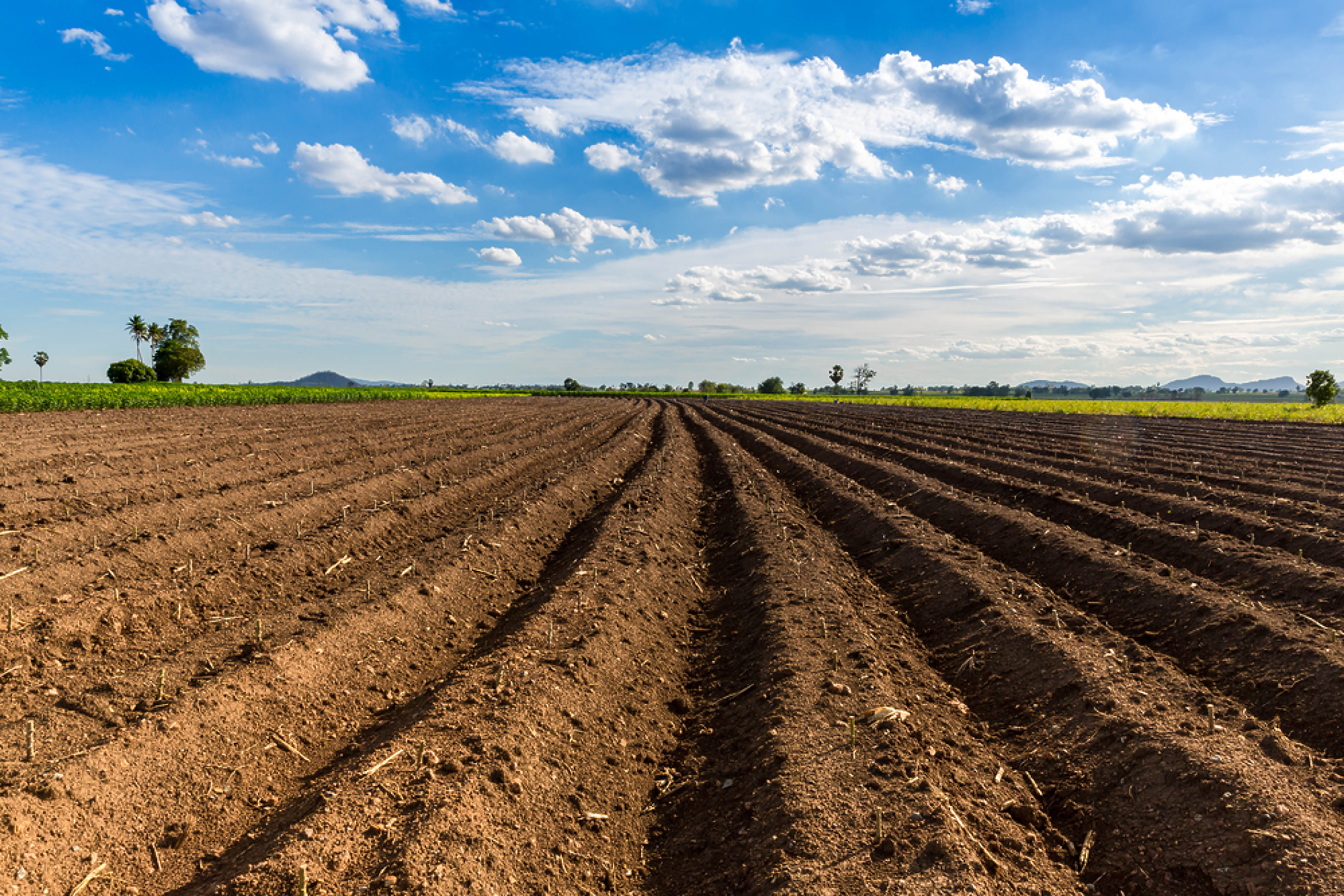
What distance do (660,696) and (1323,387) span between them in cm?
6253

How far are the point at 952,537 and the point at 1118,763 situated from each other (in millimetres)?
5979

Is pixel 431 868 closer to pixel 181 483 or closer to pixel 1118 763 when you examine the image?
pixel 1118 763

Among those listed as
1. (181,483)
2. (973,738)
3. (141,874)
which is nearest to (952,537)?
(973,738)

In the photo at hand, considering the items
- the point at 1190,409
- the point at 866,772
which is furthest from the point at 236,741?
the point at 1190,409

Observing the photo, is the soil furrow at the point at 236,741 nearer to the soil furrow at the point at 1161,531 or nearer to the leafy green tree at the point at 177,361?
the soil furrow at the point at 1161,531

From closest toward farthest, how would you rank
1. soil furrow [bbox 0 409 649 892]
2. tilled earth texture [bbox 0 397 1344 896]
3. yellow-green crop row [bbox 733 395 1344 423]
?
tilled earth texture [bbox 0 397 1344 896], soil furrow [bbox 0 409 649 892], yellow-green crop row [bbox 733 395 1344 423]

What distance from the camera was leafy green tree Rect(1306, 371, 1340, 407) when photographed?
47938mm

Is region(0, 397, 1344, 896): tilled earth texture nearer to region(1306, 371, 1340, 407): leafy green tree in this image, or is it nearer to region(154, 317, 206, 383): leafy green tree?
region(1306, 371, 1340, 407): leafy green tree

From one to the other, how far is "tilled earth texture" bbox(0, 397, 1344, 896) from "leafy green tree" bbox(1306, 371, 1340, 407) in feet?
166

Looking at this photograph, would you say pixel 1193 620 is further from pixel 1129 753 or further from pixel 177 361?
pixel 177 361

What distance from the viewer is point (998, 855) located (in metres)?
3.64

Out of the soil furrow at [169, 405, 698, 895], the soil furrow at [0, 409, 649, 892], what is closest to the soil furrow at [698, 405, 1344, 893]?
the soil furrow at [169, 405, 698, 895]

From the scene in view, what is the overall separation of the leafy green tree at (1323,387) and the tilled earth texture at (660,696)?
5054cm

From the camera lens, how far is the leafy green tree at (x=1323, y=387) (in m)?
47.9
